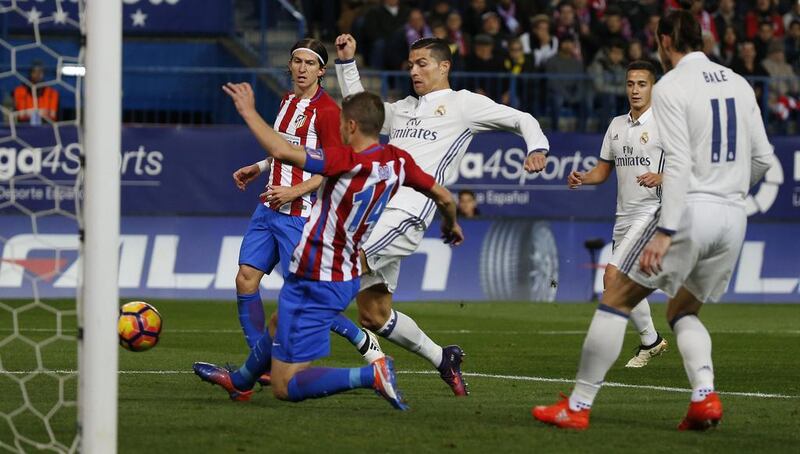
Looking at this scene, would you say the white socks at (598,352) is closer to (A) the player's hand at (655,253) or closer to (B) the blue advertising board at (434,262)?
(A) the player's hand at (655,253)

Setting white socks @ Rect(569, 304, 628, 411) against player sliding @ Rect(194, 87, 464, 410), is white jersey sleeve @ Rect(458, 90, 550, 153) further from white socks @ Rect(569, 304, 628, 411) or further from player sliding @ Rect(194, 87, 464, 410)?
white socks @ Rect(569, 304, 628, 411)

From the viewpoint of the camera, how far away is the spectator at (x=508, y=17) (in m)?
22.4

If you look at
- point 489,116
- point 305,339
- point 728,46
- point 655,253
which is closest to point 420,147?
point 489,116

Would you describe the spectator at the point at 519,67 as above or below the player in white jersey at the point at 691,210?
below

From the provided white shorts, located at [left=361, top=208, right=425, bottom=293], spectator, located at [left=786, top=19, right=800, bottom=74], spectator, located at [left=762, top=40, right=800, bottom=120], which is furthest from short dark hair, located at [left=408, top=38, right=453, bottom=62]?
spectator, located at [left=786, top=19, right=800, bottom=74]

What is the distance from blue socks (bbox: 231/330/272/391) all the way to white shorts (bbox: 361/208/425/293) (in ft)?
3.23

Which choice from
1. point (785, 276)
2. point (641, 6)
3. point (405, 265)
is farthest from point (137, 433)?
point (641, 6)

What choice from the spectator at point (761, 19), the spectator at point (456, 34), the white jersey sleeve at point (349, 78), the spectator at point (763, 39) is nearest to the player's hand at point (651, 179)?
the white jersey sleeve at point (349, 78)

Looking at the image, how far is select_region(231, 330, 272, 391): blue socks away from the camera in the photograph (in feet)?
26.7

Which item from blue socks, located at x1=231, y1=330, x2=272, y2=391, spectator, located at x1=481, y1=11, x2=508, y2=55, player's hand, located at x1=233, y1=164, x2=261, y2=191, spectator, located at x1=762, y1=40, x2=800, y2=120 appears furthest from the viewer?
spectator, located at x1=481, y1=11, x2=508, y2=55

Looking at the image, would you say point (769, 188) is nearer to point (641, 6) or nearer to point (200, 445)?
point (641, 6)

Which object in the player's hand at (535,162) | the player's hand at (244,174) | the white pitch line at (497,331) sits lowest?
the white pitch line at (497,331)

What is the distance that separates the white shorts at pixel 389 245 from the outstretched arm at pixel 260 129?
1863 millimetres

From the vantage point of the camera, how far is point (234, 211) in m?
19.5
